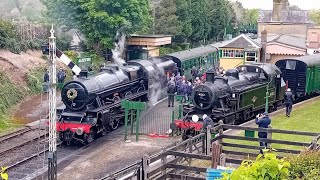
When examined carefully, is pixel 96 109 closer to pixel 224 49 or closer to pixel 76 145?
pixel 76 145

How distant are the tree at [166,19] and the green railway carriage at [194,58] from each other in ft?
31.0

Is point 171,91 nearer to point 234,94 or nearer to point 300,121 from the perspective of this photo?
point 234,94

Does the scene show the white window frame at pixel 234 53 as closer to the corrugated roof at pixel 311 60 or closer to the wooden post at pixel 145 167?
the corrugated roof at pixel 311 60

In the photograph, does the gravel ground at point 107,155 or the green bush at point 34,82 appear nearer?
the gravel ground at point 107,155

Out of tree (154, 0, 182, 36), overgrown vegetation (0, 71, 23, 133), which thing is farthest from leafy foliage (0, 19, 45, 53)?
tree (154, 0, 182, 36)

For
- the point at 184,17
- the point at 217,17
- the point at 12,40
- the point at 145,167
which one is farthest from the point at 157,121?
the point at 217,17

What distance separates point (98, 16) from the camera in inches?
1323

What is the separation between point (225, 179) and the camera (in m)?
6.29

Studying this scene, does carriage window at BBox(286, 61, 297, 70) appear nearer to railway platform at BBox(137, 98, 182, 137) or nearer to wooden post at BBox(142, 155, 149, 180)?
railway platform at BBox(137, 98, 182, 137)

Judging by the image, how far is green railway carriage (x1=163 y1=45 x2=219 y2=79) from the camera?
2972 cm

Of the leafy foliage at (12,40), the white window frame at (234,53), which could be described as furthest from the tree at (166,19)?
the leafy foliage at (12,40)

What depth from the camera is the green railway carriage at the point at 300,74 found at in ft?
85.5

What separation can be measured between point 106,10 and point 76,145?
57.1 ft

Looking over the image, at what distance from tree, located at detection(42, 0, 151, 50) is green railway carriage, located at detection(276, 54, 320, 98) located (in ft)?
40.2
